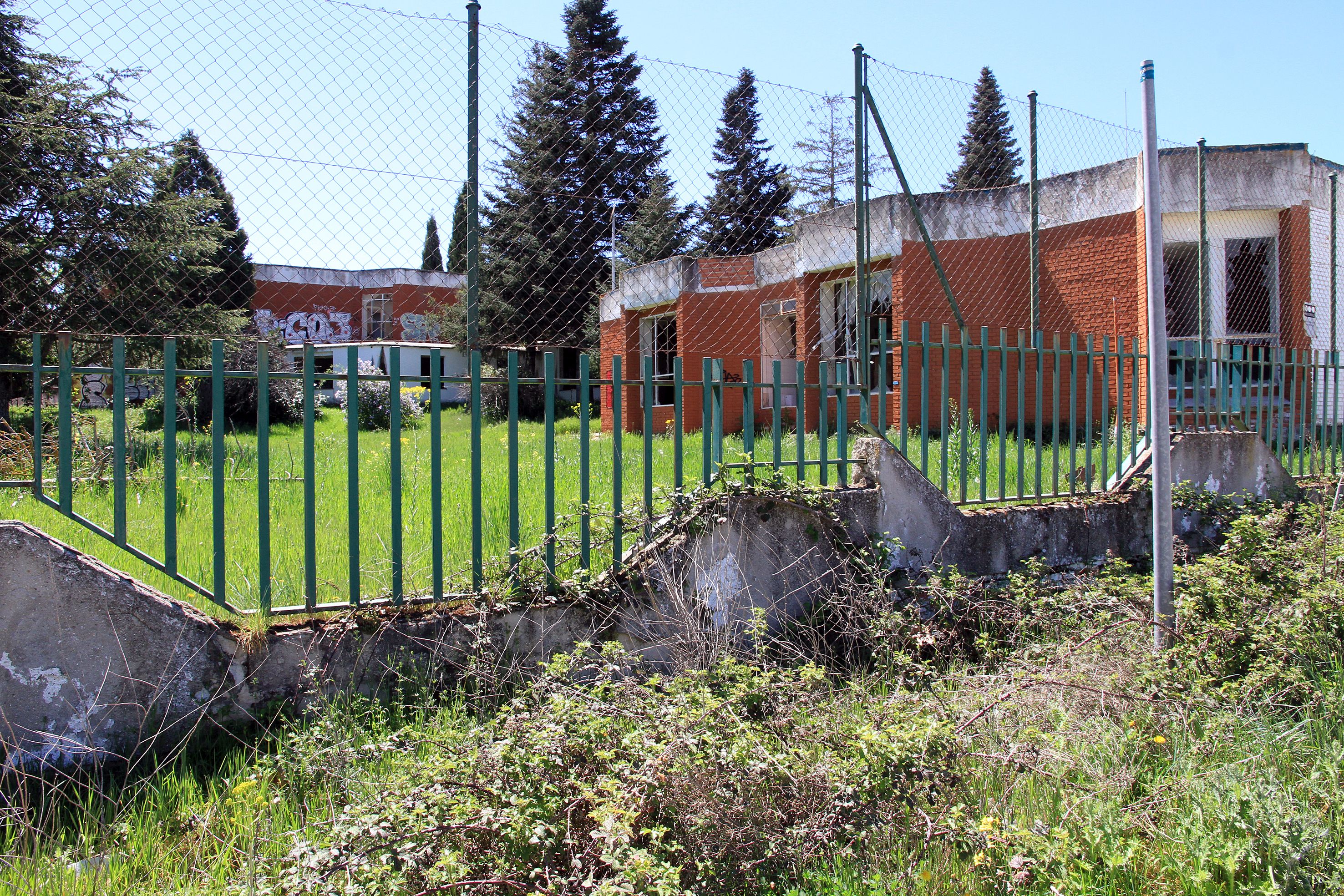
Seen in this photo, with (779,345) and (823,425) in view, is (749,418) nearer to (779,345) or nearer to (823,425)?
(823,425)

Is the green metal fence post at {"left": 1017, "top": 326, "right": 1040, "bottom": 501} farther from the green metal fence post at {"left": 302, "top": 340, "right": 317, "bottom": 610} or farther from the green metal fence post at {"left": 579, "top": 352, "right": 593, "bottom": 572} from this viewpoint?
the green metal fence post at {"left": 302, "top": 340, "right": 317, "bottom": 610}

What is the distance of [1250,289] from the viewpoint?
10750 mm

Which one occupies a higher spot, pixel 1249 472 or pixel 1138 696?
pixel 1249 472

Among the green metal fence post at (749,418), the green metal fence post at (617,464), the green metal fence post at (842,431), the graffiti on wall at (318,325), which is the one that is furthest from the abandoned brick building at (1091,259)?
the graffiti on wall at (318,325)

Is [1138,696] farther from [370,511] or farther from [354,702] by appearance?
[370,511]

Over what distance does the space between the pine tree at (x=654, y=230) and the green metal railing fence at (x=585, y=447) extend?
4.27m

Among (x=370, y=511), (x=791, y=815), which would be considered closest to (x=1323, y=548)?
(x=791, y=815)

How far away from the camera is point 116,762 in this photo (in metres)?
3.02

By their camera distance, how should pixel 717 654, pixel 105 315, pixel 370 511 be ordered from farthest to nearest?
pixel 105 315 < pixel 370 511 < pixel 717 654

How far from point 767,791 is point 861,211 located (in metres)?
3.43

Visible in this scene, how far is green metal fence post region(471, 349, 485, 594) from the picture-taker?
3.55 metres

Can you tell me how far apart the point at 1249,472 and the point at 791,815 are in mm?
6074

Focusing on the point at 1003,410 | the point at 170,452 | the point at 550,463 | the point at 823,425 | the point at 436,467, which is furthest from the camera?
the point at 1003,410

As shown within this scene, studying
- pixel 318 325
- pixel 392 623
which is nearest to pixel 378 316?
pixel 318 325
